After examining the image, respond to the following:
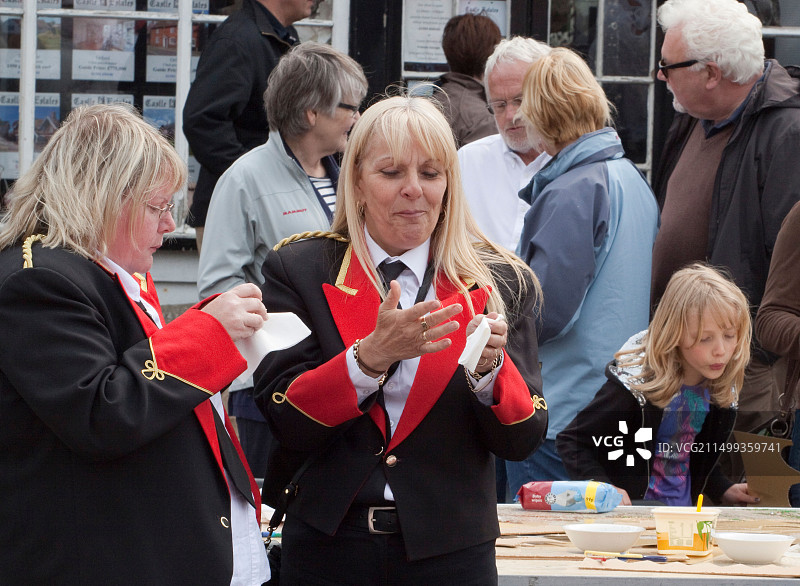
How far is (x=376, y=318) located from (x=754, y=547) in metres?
0.95

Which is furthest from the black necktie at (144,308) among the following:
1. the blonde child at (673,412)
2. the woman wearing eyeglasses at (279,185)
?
the blonde child at (673,412)

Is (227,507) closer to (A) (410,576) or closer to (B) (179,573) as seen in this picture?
(B) (179,573)

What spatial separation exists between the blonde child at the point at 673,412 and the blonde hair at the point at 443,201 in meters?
1.07

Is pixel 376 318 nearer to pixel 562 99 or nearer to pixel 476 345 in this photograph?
pixel 476 345

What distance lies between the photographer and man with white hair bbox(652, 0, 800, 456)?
356 centimetres

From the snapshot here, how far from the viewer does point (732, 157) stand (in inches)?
146

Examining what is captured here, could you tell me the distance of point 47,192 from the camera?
1.80 m

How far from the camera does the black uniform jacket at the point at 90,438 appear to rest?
1.67 metres

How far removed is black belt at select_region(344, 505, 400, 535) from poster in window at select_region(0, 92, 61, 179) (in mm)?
4135

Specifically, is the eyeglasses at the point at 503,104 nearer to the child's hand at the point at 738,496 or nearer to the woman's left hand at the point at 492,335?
the child's hand at the point at 738,496

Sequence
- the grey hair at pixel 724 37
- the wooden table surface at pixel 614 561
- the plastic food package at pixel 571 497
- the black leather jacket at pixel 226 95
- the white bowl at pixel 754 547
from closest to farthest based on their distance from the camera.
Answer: the wooden table surface at pixel 614 561
the white bowl at pixel 754 547
the plastic food package at pixel 571 497
the grey hair at pixel 724 37
the black leather jacket at pixel 226 95

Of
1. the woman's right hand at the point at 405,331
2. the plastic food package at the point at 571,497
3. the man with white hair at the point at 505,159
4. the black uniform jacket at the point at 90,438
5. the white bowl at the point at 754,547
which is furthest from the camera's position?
the man with white hair at the point at 505,159

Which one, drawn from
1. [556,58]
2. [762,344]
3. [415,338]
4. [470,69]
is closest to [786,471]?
[762,344]

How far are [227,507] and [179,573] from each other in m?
0.16
